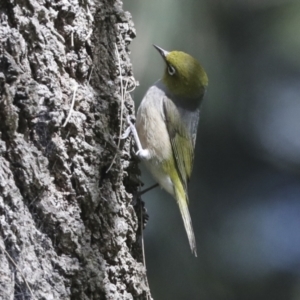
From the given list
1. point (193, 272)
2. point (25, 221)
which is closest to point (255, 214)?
point (193, 272)

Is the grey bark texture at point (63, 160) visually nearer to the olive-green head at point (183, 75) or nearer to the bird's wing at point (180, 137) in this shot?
the bird's wing at point (180, 137)

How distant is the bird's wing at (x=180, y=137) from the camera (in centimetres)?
410

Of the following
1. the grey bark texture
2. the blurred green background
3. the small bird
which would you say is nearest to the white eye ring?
the small bird

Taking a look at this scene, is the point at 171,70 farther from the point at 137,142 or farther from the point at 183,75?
the point at 137,142

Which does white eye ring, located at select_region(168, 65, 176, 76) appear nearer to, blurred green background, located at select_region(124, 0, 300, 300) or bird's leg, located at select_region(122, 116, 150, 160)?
bird's leg, located at select_region(122, 116, 150, 160)

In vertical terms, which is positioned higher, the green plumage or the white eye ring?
the white eye ring

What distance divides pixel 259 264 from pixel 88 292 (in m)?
3.82

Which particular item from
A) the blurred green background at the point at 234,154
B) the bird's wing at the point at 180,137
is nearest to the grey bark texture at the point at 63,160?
the bird's wing at the point at 180,137

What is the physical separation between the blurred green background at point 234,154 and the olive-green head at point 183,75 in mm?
1574

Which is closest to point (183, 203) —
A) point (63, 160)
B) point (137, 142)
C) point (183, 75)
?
point (137, 142)

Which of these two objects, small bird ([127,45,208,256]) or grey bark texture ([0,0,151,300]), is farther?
small bird ([127,45,208,256])

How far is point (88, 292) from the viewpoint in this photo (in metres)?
2.76

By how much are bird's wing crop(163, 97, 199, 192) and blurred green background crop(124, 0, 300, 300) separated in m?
1.57

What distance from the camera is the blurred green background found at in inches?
234
